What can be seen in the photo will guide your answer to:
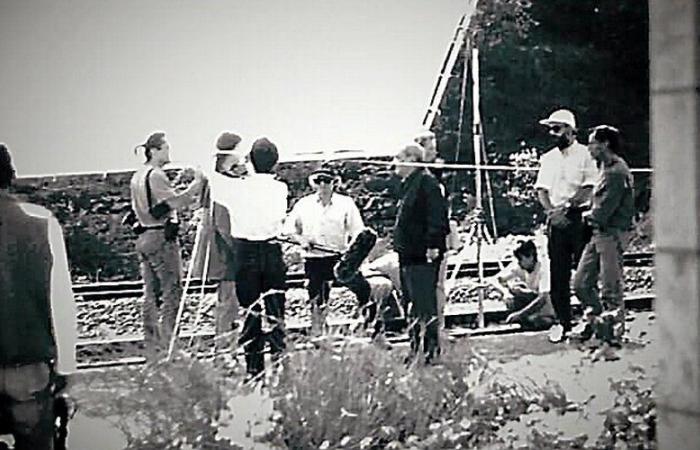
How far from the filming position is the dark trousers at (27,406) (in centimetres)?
343

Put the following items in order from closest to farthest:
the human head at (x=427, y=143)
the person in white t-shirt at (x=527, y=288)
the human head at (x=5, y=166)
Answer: the human head at (x=5, y=166) < the human head at (x=427, y=143) < the person in white t-shirt at (x=527, y=288)

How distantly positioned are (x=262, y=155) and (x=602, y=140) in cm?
110

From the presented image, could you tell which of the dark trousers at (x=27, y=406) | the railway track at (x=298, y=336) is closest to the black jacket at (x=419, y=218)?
the railway track at (x=298, y=336)

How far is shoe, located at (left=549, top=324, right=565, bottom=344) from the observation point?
3.75m

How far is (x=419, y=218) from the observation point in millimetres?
3607

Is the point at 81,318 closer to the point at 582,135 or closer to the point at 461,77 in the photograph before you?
the point at 461,77

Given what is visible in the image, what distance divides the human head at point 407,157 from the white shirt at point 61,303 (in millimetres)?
1015

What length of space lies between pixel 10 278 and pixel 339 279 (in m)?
0.96

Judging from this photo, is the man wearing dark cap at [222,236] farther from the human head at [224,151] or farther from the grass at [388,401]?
the grass at [388,401]

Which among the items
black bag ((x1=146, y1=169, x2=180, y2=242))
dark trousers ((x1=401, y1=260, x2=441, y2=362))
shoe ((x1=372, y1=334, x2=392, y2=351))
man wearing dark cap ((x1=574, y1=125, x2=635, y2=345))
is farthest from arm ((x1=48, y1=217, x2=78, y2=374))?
man wearing dark cap ((x1=574, y1=125, x2=635, y2=345))

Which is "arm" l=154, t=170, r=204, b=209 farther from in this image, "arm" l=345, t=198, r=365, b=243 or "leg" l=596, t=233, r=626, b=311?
"leg" l=596, t=233, r=626, b=311

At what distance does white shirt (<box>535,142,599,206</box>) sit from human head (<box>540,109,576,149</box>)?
0.07 ft

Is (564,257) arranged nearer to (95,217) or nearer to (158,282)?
(158,282)

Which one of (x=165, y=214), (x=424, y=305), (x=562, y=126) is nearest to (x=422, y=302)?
(x=424, y=305)
